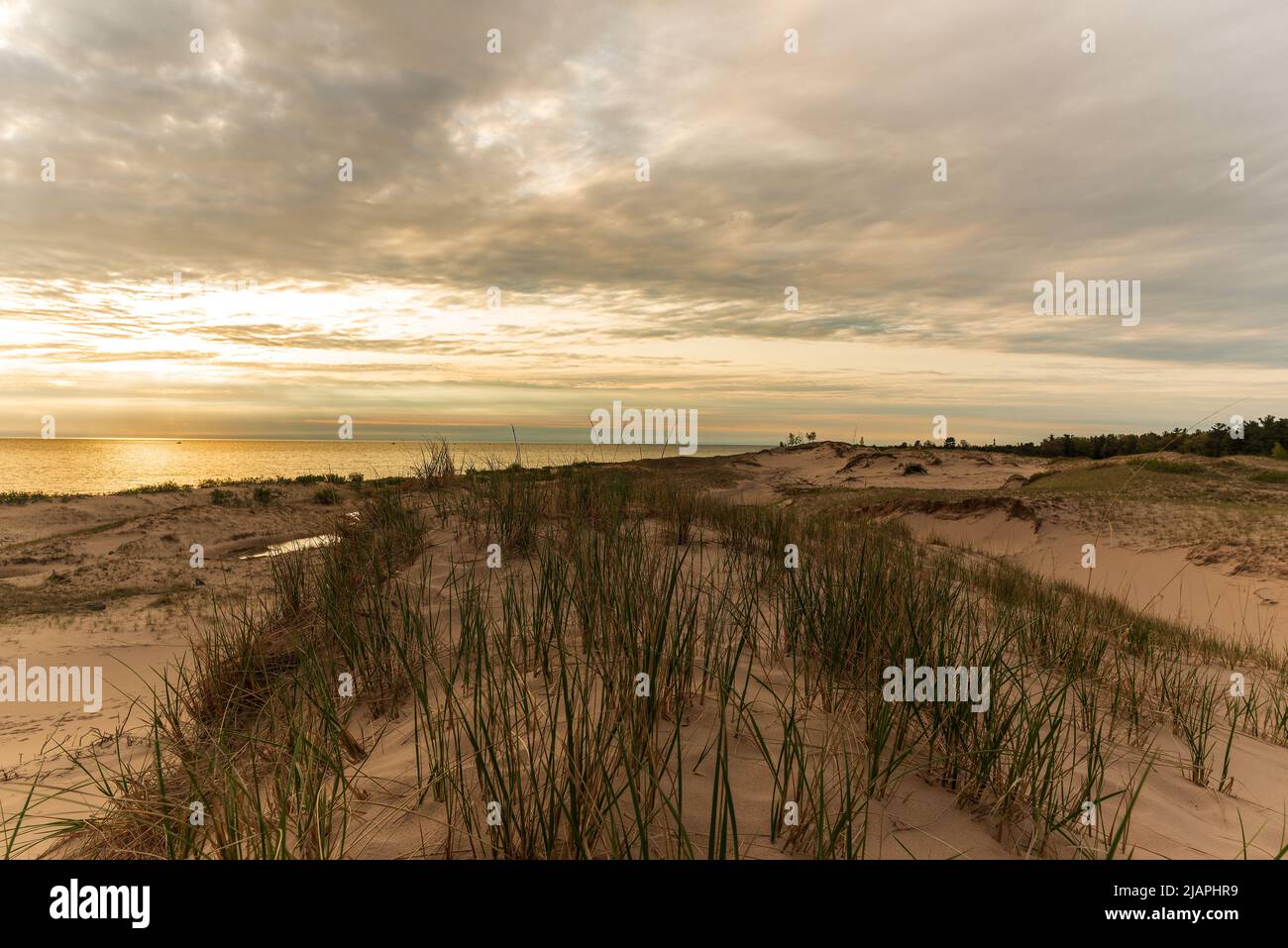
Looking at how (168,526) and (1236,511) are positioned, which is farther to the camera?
(1236,511)

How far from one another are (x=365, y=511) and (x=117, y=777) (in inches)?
214

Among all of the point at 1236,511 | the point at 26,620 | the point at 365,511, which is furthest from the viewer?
the point at 1236,511

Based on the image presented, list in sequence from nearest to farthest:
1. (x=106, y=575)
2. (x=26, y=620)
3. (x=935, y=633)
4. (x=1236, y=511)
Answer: (x=935, y=633) < (x=26, y=620) < (x=106, y=575) < (x=1236, y=511)
